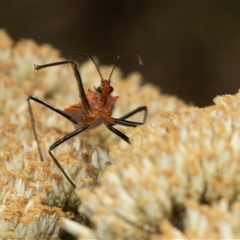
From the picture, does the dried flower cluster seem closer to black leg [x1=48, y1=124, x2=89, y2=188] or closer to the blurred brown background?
black leg [x1=48, y1=124, x2=89, y2=188]

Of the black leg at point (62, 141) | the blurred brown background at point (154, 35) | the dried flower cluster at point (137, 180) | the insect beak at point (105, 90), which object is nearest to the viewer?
the dried flower cluster at point (137, 180)

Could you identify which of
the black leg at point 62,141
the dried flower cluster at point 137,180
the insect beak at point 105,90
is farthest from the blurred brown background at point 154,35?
the dried flower cluster at point 137,180

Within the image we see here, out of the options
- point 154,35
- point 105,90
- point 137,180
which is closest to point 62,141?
point 105,90

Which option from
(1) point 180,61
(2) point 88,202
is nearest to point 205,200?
(2) point 88,202

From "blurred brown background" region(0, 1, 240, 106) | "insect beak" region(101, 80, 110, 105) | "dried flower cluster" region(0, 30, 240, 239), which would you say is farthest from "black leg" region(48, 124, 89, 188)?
"blurred brown background" region(0, 1, 240, 106)

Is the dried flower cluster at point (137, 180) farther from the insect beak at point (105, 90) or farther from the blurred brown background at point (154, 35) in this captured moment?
the blurred brown background at point (154, 35)

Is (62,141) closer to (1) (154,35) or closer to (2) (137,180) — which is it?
(2) (137,180)

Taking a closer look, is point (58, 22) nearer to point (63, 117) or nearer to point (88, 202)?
point (63, 117)
